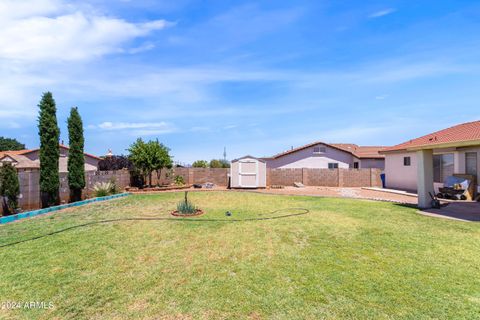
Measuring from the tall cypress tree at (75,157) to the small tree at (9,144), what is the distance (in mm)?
62333

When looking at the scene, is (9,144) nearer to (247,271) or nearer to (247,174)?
(247,174)

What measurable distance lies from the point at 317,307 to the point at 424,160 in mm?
9770

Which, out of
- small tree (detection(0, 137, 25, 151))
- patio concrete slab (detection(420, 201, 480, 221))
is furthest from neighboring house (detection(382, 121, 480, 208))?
small tree (detection(0, 137, 25, 151))

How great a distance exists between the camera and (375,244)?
5.59 metres

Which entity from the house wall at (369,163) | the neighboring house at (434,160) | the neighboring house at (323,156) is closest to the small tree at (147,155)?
the neighboring house at (323,156)

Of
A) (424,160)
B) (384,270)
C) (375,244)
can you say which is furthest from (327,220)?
(424,160)

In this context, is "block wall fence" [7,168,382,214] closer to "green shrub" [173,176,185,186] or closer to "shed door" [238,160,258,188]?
"green shrub" [173,176,185,186]

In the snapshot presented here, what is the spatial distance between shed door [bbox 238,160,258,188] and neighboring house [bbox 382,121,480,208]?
373 inches

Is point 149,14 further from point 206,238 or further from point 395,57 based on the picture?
point 395,57

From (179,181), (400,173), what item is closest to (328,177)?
(400,173)

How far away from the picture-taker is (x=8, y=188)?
9438 millimetres

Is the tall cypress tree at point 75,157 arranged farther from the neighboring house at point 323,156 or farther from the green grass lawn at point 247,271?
the neighboring house at point 323,156

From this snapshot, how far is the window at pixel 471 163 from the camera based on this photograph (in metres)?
12.8

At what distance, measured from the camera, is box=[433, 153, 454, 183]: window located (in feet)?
46.9
